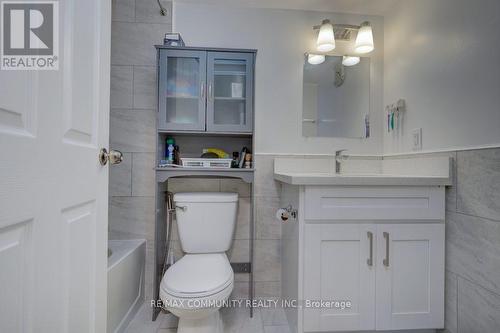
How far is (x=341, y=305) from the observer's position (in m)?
1.18

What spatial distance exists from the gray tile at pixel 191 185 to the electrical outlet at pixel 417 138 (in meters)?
1.28

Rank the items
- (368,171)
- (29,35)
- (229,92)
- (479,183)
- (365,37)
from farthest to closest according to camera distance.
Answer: (368,171)
(365,37)
(229,92)
(479,183)
(29,35)

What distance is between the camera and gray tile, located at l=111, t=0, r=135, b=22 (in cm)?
169

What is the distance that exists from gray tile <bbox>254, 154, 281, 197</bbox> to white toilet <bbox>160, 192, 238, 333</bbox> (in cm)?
23

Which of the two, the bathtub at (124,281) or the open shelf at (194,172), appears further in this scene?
the open shelf at (194,172)

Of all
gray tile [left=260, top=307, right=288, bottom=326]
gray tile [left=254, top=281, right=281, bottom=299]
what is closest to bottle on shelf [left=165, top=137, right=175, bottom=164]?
gray tile [left=254, top=281, right=281, bottom=299]

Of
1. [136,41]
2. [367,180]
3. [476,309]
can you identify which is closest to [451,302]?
[476,309]

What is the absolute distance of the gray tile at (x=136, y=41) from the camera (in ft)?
5.56

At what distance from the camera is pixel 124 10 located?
1.70 metres

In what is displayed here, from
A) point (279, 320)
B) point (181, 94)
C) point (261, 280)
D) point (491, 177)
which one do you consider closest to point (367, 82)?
point (491, 177)

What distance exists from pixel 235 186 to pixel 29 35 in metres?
1.33

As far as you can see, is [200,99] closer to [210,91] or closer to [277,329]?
[210,91]

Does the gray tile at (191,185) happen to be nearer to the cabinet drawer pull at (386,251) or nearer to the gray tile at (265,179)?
the gray tile at (265,179)

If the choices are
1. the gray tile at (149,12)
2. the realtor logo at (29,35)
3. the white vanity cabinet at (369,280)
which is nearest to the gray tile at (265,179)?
the white vanity cabinet at (369,280)
